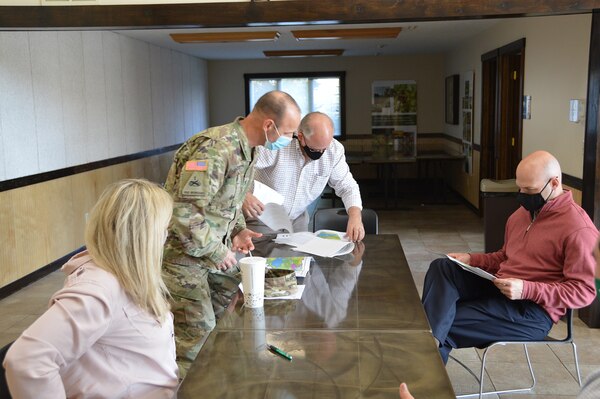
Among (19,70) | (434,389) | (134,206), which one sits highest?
(19,70)

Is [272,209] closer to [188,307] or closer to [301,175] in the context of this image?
[301,175]

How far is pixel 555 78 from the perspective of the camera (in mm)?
5371

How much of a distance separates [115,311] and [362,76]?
435 inches

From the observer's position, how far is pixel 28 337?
4.67ft

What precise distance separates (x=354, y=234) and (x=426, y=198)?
748cm

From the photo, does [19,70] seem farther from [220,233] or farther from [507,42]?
[507,42]

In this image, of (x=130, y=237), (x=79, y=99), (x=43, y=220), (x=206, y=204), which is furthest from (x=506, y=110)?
(x=130, y=237)

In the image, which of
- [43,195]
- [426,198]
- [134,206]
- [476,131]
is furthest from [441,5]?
[426,198]

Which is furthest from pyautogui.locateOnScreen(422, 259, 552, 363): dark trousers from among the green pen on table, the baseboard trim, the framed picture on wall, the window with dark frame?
the window with dark frame

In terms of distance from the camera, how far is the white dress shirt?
3.70 m

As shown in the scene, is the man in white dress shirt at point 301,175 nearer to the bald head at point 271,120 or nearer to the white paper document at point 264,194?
the white paper document at point 264,194

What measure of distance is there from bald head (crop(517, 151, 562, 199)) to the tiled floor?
→ 3.75 ft

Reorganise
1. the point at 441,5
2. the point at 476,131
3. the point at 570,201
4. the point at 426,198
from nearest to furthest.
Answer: the point at 570,201
the point at 441,5
the point at 476,131
the point at 426,198

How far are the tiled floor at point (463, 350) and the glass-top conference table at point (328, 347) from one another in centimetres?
130
